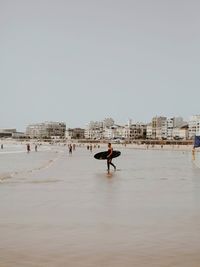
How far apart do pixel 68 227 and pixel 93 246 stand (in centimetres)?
175

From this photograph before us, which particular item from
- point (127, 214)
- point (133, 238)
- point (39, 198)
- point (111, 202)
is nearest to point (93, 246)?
point (133, 238)

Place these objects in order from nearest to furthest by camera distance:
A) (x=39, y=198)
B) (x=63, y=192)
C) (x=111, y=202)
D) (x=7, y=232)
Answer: (x=7, y=232)
(x=111, y=202)
(x=39, y=198)
(x=63, y=192)

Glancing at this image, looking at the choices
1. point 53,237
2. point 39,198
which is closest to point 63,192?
point 39,198

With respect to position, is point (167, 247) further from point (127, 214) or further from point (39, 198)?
point (39, 198)

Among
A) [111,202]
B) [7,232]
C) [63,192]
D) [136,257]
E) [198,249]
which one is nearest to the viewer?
[136,257]

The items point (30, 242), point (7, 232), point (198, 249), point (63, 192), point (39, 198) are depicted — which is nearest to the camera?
point (198, 249)

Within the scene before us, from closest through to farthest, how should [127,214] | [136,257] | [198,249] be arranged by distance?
1. [136,257]
2. [198,249]
3. [127,214]

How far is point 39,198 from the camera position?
45.2 feet

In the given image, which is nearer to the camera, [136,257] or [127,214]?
[136,257]

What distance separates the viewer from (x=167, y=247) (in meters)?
7.19

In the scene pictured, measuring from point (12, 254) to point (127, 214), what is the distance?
4454 mm

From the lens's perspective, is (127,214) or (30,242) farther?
(127,214)

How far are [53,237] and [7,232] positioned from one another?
3.48ft

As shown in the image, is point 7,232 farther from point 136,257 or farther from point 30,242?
point 136,257
